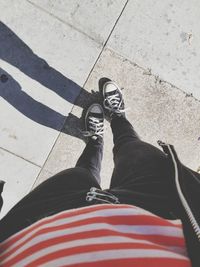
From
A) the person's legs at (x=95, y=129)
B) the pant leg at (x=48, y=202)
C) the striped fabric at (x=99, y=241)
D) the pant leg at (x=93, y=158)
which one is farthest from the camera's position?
the person's legs at (x=95, y=129)

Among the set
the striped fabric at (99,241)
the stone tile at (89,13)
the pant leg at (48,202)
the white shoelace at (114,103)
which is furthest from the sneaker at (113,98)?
the striped fabric at (99,241)

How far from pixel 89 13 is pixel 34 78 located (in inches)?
26.8

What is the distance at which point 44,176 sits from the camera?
3191 millimetres

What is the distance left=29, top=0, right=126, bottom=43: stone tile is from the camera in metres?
3.00

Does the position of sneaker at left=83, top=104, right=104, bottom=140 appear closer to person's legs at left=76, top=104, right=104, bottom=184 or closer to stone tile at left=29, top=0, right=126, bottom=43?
person's legs at left=76, top=104, right=104, bottom=184

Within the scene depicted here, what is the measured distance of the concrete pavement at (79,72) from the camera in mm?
3010

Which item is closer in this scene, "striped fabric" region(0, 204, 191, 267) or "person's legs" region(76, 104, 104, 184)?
"striped fabric" region(0, 204, 191, 267)

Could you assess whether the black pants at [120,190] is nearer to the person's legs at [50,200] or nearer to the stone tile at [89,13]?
the person's legs at [50,200]

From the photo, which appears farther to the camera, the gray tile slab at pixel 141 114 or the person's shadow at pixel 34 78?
the gray tile slab at pixel 141 114

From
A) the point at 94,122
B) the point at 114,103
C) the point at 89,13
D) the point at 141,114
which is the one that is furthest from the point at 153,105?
the point at 89,13

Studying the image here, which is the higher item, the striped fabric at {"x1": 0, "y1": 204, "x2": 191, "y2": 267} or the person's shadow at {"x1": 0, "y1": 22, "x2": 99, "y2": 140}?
the person's shadow at {"x1": 0, "y1": 22, "x2": 99, "y2": 140}

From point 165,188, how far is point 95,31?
171 cm

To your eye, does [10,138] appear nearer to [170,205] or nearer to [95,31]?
[95,31]

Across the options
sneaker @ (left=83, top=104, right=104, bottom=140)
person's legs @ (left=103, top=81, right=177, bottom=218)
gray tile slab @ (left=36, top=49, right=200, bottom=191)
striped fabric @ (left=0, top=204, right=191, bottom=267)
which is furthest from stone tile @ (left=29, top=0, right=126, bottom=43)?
striped fabric @ (left=0, top=204, right=191, bottom=267)
